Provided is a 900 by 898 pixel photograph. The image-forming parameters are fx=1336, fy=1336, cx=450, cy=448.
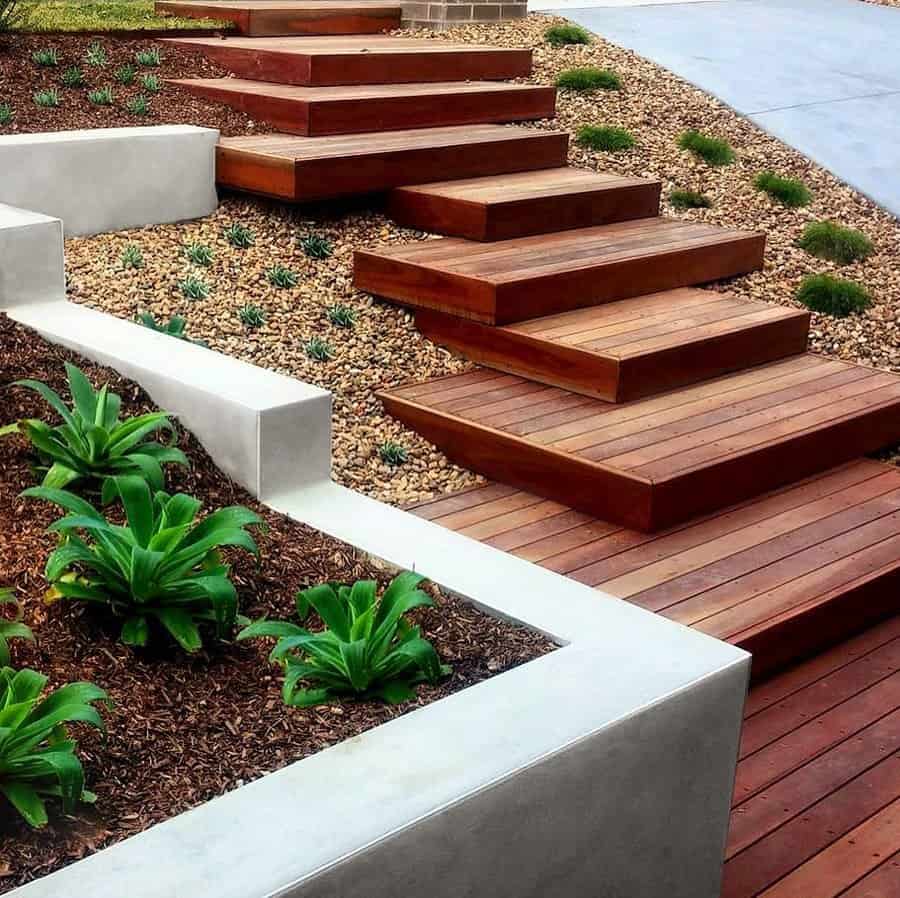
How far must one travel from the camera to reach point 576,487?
4301 millimetres

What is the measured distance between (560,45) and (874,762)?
594 cm

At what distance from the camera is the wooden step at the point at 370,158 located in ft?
17.9

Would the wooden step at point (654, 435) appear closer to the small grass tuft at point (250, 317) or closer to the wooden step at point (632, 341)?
the wooden step at point (632, 341)

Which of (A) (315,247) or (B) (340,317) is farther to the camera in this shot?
(A) (315,247)

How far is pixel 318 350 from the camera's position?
4762 millimetres

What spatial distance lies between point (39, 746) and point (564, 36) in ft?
23.1

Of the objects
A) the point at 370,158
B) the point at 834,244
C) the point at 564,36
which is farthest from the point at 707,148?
the point at 370,158

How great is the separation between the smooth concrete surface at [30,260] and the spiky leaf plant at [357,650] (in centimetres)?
186

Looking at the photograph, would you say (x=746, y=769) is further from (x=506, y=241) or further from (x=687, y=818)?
(x=506, y=241)

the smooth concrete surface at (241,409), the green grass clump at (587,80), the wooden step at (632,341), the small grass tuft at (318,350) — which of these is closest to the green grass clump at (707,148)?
the green grass clump at (587,80)

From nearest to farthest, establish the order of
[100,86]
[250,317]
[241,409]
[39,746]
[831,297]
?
[39,746], [241,409], [250,317], [831,297], [100,86]

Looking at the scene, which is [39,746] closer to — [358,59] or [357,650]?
[357,650]

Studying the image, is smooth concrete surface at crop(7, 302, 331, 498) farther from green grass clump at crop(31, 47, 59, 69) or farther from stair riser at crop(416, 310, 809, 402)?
green grass clump at crop(31, 47, 59, 69)

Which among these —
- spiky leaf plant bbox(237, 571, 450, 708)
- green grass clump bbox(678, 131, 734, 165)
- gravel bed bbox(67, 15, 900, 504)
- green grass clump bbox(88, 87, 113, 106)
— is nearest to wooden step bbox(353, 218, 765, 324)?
gravel bed bbox(67, 15, 900, 504)
